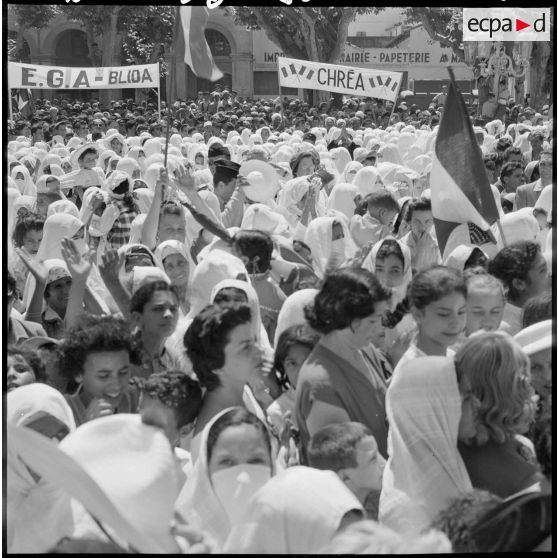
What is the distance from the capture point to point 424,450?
2949 mm

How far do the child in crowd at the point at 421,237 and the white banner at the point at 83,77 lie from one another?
8.35 m

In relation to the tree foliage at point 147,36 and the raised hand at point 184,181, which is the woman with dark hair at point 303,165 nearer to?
the raised hand at point 184,181

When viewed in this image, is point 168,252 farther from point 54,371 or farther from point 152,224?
point 54,371

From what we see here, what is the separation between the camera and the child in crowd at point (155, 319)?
162 inches

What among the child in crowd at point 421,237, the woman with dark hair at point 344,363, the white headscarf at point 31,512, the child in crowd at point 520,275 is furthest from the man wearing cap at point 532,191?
the white headscarf at point 31,512

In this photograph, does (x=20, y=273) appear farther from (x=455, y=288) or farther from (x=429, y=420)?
(x=429, y=420)

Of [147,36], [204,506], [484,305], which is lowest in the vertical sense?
[204,506]

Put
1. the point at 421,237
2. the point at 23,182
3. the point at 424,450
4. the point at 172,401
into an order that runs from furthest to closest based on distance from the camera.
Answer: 1. the point at 23,182
2. the point at 421,237
3. the point at 172,401
4. the point at 424,450

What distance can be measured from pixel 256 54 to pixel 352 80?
4306 centimetres

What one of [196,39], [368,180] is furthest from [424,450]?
[368,180]

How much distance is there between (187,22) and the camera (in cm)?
668

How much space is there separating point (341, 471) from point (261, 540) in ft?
1.89

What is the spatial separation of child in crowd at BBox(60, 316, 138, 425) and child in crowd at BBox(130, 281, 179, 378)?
0.49m

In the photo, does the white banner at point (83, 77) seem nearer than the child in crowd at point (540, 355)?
No
